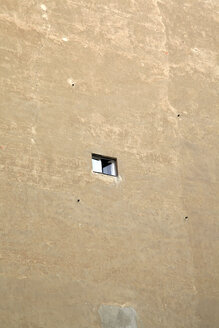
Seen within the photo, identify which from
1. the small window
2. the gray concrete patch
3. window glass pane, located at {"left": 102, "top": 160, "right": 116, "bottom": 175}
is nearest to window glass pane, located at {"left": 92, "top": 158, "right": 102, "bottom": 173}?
the small window

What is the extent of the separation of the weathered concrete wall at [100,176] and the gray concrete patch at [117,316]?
54 millimetres

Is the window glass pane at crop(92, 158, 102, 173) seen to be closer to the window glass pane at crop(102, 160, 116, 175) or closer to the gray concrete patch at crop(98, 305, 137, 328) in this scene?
the window glass pane at crop(102, 160, 116, 175)

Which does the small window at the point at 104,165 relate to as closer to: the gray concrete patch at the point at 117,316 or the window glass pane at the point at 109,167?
the window glass pane at the point at 109,167

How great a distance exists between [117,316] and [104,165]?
2813mm

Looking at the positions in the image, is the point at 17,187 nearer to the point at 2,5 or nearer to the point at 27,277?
the point at 27,277

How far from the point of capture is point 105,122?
1516cm

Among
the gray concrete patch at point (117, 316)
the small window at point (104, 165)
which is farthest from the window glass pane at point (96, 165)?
the gray concrete patch at point (117, 316)

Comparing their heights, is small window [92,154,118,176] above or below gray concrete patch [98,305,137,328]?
above

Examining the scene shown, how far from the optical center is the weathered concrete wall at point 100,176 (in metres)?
13.3

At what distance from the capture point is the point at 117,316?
537 inches

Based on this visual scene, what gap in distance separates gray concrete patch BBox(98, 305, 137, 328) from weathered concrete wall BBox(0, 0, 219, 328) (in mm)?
54

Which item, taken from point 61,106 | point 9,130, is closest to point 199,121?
point 61,106

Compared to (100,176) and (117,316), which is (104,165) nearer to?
(100,176)

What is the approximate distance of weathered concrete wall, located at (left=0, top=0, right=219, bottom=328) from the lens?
13.3m
